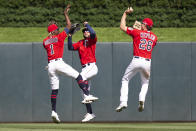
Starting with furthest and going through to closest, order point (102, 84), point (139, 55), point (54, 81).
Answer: point (102, 84)
point (54, 81)
point (139, 55)

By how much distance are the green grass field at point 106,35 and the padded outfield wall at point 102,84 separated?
85.6 inches

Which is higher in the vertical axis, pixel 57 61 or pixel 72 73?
pixel 57 61

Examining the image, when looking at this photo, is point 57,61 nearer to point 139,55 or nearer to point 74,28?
point 74,28

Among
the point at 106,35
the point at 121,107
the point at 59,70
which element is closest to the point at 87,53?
the point at 59,70

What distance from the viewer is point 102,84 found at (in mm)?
15000

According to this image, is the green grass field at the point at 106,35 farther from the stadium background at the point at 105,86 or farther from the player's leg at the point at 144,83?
the player's leg at the point at 144,83

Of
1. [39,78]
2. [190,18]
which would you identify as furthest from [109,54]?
[190,18]

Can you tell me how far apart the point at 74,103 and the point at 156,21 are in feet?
17.9

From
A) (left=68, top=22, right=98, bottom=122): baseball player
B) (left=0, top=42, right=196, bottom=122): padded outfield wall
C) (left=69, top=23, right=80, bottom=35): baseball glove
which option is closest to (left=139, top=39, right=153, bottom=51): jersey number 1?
(left=68, top=22, right=98, bottom=122): baseball player

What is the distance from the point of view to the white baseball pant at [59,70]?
11625 millimetres

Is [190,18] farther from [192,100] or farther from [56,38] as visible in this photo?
[56,38]

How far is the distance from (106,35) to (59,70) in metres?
6.14

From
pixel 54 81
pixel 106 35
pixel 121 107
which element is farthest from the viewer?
pixel 106 35

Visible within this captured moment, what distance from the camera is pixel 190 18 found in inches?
734
